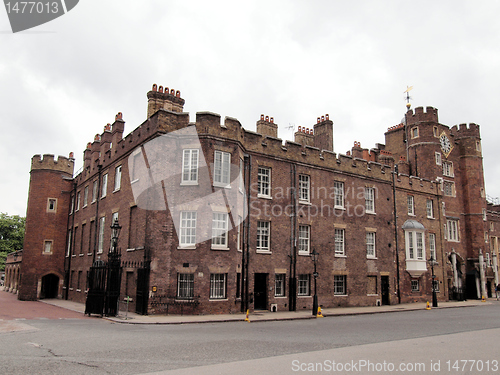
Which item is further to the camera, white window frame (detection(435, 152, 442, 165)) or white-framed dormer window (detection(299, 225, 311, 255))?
white window frame (detection(435, 152, 442, 165))

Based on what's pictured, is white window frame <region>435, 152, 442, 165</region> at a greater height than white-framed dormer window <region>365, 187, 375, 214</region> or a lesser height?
greater

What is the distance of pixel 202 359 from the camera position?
29.2 feet

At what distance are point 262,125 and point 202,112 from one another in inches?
261

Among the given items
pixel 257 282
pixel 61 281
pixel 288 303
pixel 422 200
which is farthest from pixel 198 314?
pixel 422 200

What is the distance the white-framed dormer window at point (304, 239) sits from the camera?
85.0 ft

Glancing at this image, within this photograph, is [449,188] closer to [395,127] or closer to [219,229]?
[395,127]

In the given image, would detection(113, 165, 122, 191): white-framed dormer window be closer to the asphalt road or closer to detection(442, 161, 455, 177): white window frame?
the asphalt road

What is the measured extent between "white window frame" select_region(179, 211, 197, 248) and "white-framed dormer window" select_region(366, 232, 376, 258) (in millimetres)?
14772

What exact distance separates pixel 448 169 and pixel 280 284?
25290mm

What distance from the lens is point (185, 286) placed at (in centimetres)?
2016

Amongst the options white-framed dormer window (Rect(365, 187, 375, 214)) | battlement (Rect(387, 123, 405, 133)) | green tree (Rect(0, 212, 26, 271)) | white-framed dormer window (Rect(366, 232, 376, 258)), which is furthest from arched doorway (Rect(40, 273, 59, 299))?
battlement (Rect(387, 123, 405, 133))

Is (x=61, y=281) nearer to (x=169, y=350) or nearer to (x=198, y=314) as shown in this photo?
(x=198, y=314)

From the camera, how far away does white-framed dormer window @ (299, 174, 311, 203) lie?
87.1 feet

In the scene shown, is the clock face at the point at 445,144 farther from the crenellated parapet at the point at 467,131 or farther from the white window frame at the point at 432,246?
the white window frame at the point at 432,246
